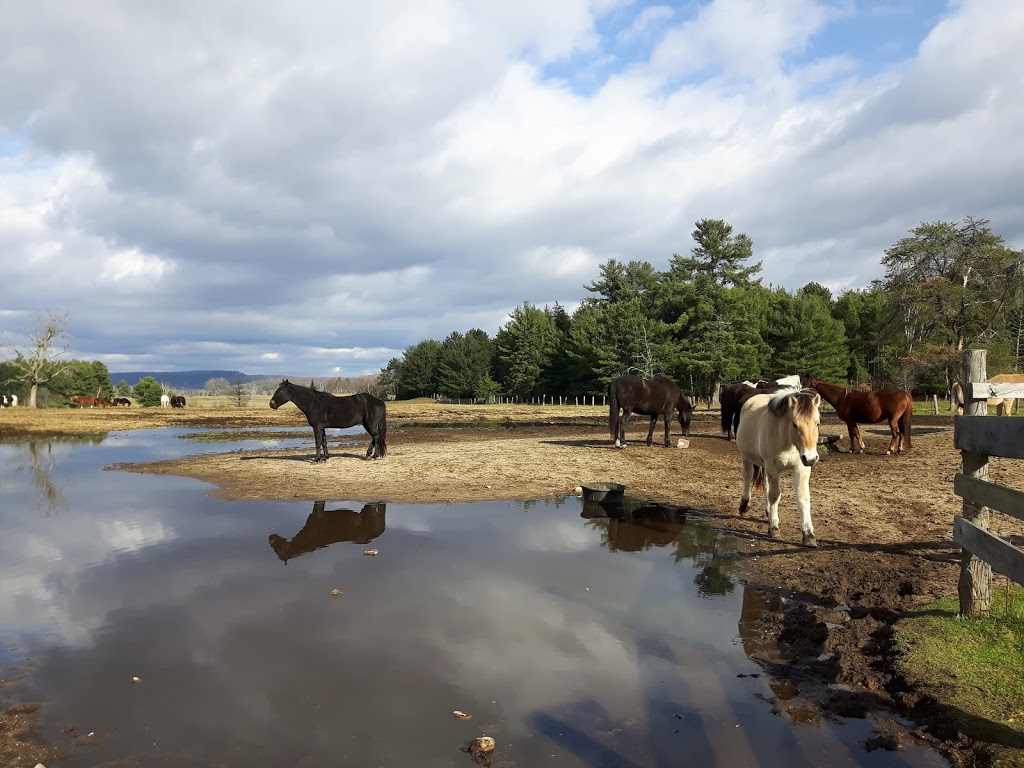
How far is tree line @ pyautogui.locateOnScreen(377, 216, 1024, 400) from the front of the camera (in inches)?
1543

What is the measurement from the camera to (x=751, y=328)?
5344 centimetres

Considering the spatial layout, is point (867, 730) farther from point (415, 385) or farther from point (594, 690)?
point (415, 385)

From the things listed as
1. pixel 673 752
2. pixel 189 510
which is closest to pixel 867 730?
pixel 673 752

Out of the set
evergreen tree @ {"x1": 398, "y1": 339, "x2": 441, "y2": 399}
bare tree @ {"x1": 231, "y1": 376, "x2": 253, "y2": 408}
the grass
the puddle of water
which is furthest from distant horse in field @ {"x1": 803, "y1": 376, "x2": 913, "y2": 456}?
evergreen tree @ {"x1": 398, "y1": 339, "x2": 441, "y2": 399}

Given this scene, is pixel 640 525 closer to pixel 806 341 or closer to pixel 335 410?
pixel 335 410

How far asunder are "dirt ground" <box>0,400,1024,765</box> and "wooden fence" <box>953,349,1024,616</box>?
0.79 meters

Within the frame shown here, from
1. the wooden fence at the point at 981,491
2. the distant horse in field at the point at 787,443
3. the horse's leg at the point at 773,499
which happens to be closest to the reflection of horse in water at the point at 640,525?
the horse's leg at the point at 773,499

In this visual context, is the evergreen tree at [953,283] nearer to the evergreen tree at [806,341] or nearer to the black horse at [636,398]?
the evergreen tree at [806,341]

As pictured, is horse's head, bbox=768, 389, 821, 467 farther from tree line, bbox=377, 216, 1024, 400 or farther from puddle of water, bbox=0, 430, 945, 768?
tree line, bbox=377, 216, 1024, 400

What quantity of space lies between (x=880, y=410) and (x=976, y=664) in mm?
14113

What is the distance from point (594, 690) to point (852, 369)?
2935 inches

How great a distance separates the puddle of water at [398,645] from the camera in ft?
13.1

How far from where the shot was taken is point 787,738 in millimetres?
3984

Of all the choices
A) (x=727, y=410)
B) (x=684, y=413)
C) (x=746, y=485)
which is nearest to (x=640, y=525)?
(x=746, y=485)
